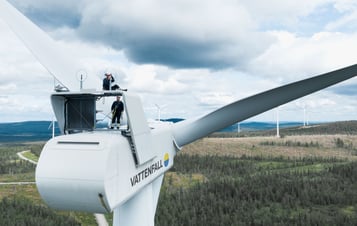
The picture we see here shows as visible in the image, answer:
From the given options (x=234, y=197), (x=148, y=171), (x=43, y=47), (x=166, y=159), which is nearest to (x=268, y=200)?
(x=234, y=197)

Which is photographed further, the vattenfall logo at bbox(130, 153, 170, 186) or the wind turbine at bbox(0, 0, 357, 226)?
the vattenfall logo at bbox(130, 153, 170, 186)

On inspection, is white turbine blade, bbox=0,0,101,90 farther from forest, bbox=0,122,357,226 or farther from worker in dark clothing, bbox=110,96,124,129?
forest, bbox=0,122,357,226

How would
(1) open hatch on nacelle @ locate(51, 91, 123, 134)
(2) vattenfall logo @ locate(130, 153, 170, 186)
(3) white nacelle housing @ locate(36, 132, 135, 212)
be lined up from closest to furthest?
(3) white nacelle housing @ locate(36, 132, 135, 212) → (2) vattenfall logo @ locate(130, 153, 170, 186) → (1) open hatch on nacelle @ locate(51, 91, 123, 134)

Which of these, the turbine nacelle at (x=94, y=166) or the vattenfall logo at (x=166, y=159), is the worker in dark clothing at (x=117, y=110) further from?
the vattenfall logo at (x=166, y=159)

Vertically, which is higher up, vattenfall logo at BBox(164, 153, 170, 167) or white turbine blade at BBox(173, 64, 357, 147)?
white turbine blade at BBox(173, 64, 357, 147)

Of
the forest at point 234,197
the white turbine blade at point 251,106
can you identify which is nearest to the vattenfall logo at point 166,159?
the white turbine blade at point 251,106

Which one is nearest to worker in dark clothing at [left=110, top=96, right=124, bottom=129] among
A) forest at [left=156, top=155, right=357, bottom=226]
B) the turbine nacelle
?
the turbine nacelle

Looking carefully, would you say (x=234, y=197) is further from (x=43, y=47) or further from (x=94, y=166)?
(x=94, y=166)

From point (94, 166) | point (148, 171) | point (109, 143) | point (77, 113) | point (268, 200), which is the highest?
point (77, 113)
